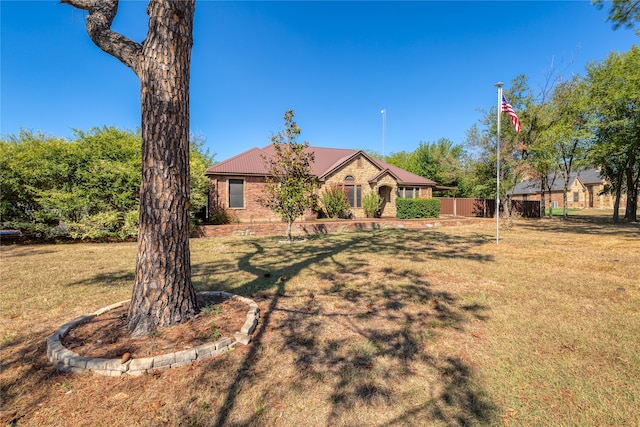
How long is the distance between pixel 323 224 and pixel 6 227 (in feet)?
44.1

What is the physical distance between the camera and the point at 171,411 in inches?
92.6

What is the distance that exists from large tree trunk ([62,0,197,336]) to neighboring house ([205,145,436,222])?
11.5 meters

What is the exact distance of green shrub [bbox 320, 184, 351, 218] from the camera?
19984 millimetres

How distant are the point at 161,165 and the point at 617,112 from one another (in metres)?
27.2

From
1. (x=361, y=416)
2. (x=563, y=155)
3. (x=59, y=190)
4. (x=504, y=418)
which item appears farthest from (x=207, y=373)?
(x=563, y=155)

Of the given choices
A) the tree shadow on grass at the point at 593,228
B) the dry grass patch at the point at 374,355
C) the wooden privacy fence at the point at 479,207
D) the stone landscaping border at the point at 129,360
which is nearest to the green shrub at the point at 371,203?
the tree shadow on grass at the point at 593,228

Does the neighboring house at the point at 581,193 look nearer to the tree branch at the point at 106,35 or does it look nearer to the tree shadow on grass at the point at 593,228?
the tree shadow on grass at the point at 593,228

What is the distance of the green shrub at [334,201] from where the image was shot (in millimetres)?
19984

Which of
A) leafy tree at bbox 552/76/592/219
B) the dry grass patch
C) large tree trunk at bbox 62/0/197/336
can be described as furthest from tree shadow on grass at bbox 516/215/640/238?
large tree trunk at bbox 62/0/197/336

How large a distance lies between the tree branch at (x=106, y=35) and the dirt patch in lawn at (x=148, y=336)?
11.1 ft

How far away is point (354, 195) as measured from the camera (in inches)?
872

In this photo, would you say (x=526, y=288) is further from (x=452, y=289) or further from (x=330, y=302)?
(x=330, y=302)

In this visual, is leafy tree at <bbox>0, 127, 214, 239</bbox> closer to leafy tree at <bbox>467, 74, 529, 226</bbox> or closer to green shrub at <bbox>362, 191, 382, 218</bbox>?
green shrub at <bbox>362, 191, 382, 218</bbox>

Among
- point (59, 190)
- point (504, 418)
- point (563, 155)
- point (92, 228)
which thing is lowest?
point (504, 418)
